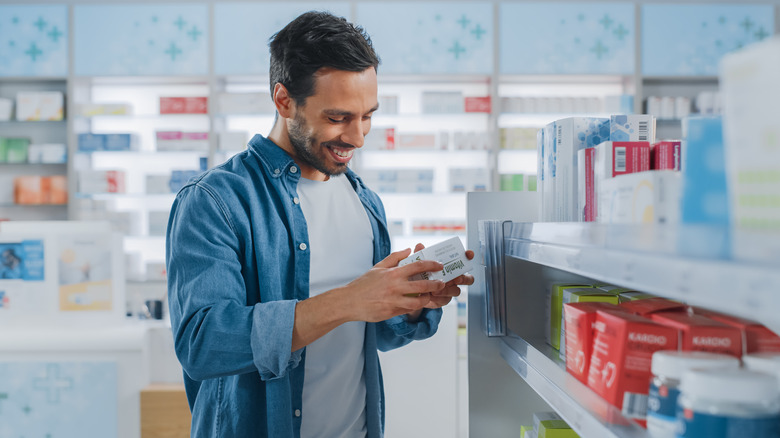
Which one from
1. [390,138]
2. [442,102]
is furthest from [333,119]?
[442,102]

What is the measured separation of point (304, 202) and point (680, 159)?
2.89 ft

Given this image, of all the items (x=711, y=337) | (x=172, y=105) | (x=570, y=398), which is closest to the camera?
(x=711, y=337)

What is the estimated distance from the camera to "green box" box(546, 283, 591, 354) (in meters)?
1.34

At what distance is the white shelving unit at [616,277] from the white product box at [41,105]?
4.59m

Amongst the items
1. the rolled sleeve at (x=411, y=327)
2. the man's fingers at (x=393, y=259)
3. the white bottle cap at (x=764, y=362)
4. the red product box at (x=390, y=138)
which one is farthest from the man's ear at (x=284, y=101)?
the red product box at (x=390, y=138)

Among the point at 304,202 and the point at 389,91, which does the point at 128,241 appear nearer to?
the point at 389,91

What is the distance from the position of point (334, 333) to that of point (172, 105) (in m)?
3.85

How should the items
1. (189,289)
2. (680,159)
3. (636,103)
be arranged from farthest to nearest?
1. (636,103)
2. (189,289)
3. (680,159)

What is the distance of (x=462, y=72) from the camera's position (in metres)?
4.65

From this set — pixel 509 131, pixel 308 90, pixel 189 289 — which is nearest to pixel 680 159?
pixel 308 90

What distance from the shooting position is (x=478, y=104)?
15.3ft

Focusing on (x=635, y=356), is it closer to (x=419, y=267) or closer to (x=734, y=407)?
(x=734, y=407)

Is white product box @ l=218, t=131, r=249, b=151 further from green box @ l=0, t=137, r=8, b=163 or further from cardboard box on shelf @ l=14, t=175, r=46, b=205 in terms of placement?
green box @ l=0, t=137, r=8, b=163

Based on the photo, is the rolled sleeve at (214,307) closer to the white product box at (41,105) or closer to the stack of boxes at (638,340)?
the stack of boxes at (638,340)
